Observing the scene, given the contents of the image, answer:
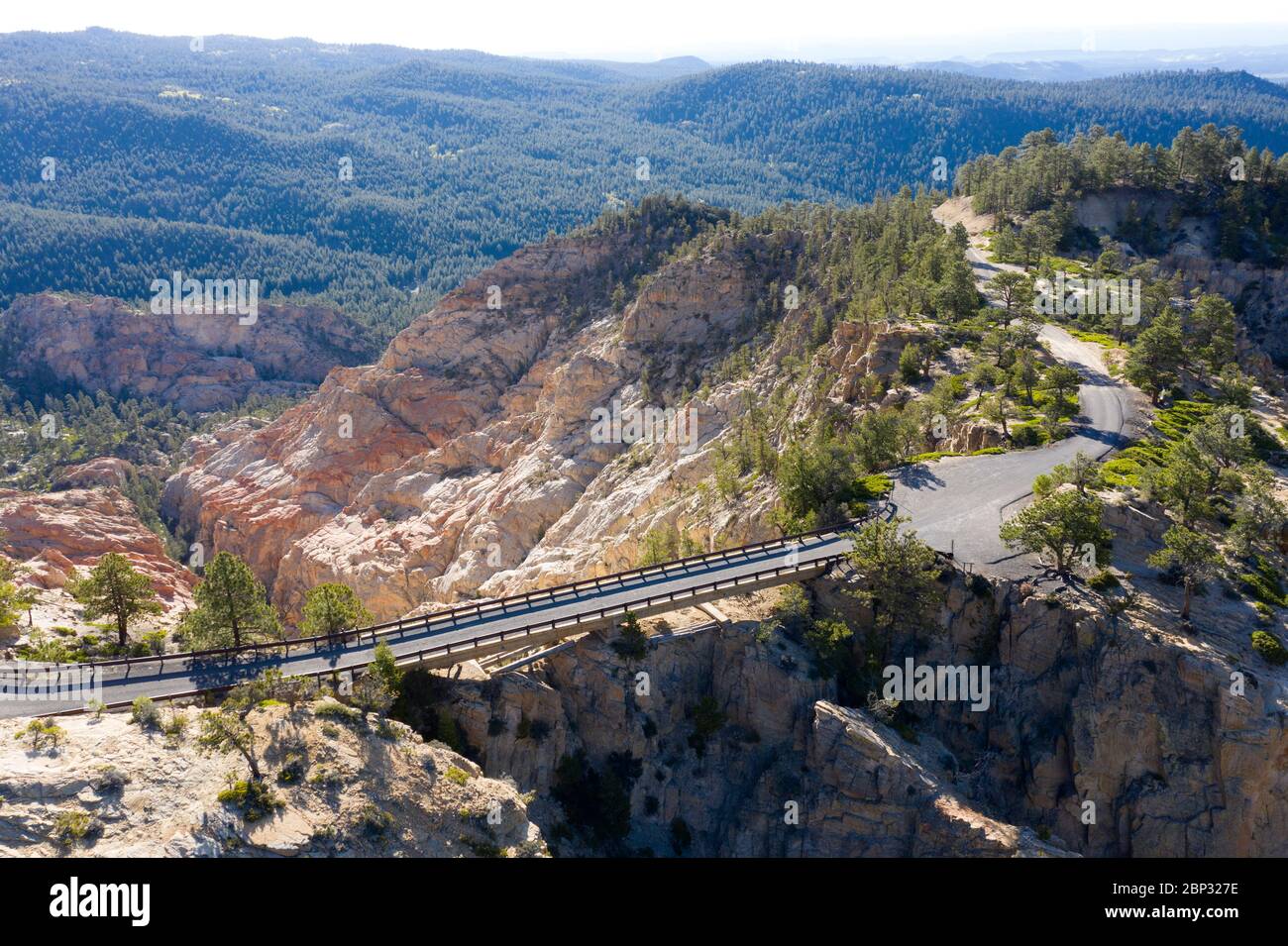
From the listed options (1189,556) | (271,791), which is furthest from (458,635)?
(1189,556)

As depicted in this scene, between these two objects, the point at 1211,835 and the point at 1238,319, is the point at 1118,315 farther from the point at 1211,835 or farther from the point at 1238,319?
the point at 1211,835

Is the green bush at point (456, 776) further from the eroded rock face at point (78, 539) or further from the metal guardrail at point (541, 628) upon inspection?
the eroded rock face at point (78, 539)

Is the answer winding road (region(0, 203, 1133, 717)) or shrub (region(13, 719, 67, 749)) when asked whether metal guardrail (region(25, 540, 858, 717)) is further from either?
shrub (region(13, 719, 67, 749))

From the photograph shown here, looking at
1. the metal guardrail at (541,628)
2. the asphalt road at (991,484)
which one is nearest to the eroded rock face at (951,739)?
the metal guardrail at (541,628)

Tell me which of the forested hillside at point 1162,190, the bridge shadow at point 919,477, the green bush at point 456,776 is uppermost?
the forested hillside at point 1162,190

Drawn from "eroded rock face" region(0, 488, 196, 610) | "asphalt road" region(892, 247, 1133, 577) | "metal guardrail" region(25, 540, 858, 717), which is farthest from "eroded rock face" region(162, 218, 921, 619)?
"eroded rock face" region(0, 488, 196, 610)
